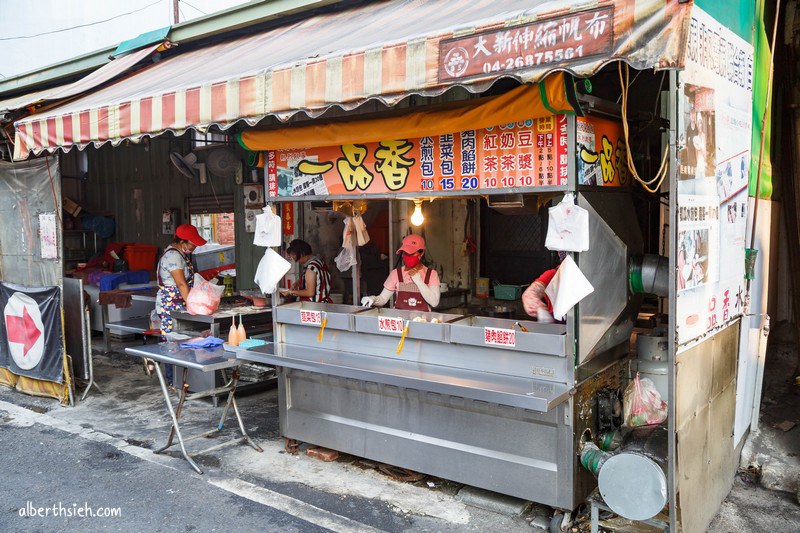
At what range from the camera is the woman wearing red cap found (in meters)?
7.46

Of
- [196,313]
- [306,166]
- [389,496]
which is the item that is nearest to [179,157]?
[196,313]

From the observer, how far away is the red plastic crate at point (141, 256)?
11.6 m

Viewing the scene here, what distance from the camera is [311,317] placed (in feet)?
17.7

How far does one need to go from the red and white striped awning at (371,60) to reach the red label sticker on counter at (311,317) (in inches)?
66.4

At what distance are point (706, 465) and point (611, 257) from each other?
1476 mm

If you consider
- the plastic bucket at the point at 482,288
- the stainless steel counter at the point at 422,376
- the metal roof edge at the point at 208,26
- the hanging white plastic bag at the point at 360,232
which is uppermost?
the metal roof edge at the point at 208,26

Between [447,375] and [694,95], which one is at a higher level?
[694,95]

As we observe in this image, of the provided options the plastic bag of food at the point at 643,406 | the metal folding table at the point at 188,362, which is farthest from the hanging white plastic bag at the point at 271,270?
the plastic bag of food at the point at 643,406

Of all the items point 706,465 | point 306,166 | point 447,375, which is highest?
point 306,166

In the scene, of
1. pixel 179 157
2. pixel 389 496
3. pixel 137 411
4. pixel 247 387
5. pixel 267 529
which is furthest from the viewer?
pixel 179 157

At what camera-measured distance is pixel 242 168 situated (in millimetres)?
9453

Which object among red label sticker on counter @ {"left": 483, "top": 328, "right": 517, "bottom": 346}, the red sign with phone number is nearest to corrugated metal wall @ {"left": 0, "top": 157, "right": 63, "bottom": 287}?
red label sticker on counter @ {"left": 483, "top": 328, "right": 517, "bottom": 346}

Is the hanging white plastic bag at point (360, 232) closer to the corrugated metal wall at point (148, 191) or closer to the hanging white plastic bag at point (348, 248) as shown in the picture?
the hanging white plastic bag at point (348, 248)

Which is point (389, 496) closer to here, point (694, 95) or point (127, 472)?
point (127, 472)
